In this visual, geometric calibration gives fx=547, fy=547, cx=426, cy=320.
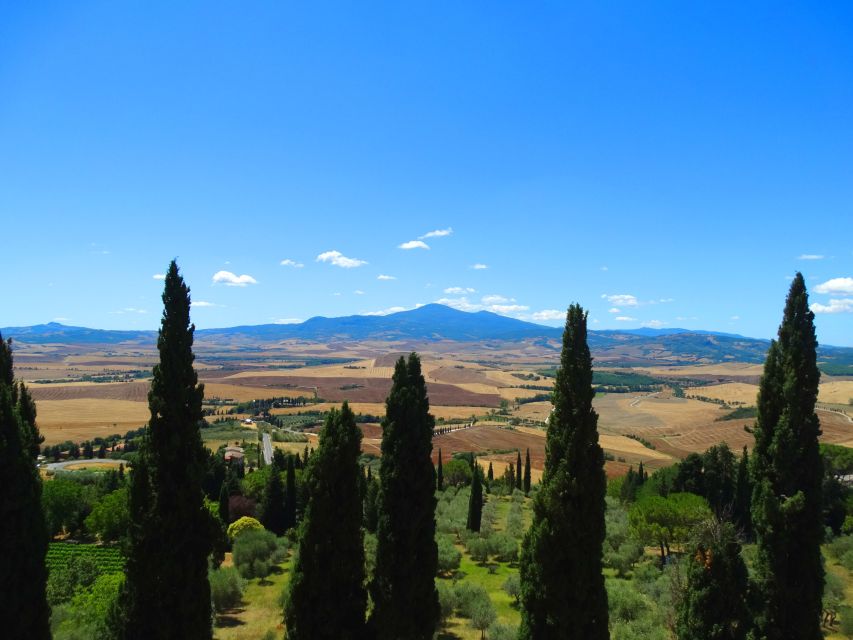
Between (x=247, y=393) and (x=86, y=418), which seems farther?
(x=247, y=393)

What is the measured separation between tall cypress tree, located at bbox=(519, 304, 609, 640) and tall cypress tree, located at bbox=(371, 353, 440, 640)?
9.85 feet

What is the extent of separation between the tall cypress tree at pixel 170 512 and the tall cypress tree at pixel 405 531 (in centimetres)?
499

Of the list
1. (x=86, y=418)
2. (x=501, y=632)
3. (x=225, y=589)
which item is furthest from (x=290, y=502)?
(x=86, y=418)

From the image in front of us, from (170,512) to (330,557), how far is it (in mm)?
4440

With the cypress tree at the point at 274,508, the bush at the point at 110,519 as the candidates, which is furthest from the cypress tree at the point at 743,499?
the bush at the point at 110,519

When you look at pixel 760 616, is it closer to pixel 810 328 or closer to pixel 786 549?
pixel 786 549

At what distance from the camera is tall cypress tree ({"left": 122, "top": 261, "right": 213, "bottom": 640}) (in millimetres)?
14117

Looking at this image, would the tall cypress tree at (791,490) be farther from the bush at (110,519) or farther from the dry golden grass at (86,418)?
the dry golden grass at (86,418)

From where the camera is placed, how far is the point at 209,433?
11500cm

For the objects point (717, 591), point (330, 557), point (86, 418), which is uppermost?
point (330, 557)

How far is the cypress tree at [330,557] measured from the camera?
1509 cm

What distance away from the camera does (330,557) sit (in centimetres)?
1530

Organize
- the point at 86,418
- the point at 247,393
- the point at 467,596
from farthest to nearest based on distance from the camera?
1. the point at 247,393
2. the point at 86,418
3. the point at 467,596

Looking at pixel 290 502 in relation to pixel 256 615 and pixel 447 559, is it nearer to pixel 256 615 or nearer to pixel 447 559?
pixel 447 559
